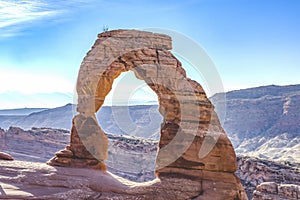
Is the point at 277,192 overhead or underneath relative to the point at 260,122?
underneath

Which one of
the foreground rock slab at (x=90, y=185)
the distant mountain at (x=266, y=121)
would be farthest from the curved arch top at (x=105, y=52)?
the distant mountain at (x=266, y=121)

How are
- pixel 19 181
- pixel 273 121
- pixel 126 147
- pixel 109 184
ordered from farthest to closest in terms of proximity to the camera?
pixel 273 121, pixel 126 147, pixel 109 184, pixel 19 181

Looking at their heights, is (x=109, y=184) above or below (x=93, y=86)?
below

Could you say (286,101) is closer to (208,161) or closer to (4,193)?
(208,161)

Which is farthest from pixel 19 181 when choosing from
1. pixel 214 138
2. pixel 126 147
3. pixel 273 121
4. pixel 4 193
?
pixel 273 121

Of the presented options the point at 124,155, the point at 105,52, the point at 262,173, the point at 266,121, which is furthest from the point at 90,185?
the point at 266,121

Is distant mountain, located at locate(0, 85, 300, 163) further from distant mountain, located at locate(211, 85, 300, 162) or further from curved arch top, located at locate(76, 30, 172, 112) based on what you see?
curved arch top, located at locate(76, 30, 172, 112)

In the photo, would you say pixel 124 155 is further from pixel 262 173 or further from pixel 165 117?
pixel 165 117
